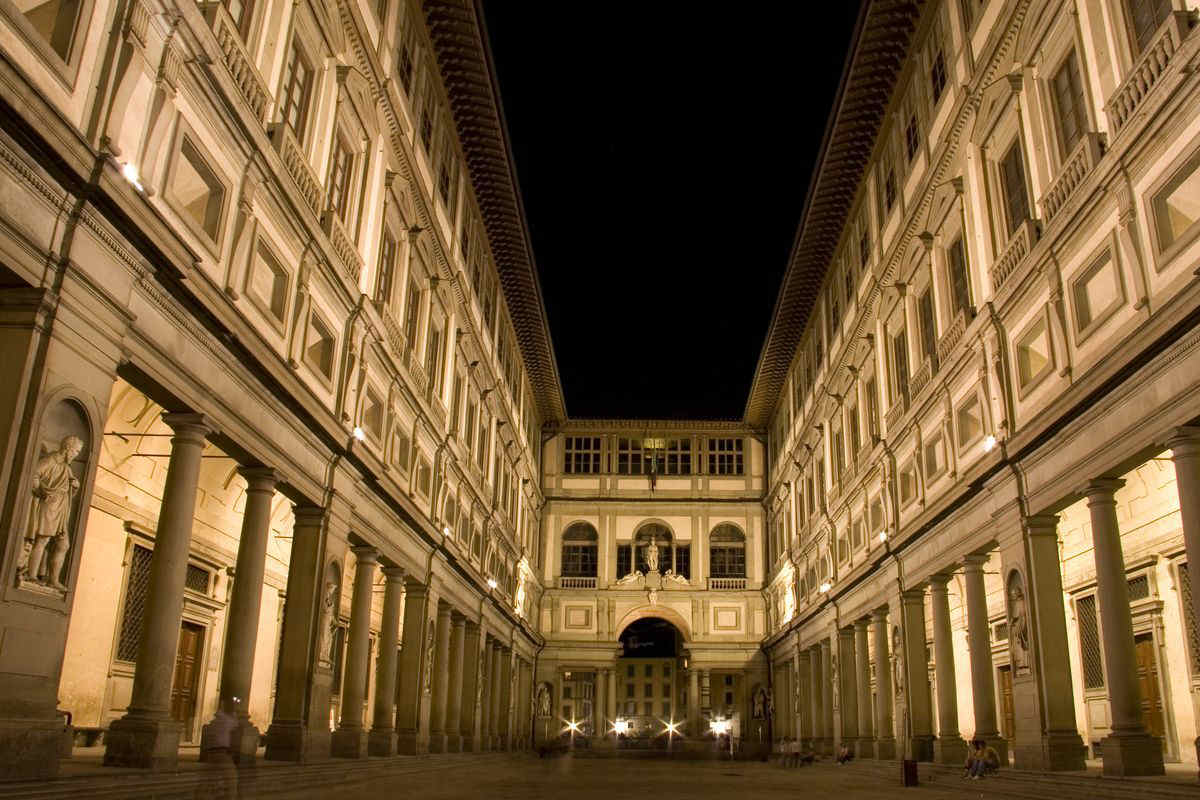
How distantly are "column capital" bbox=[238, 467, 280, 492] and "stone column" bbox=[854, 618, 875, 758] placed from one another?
24316 mm

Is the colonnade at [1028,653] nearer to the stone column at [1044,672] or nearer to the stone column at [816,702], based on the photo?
the stone column at [1044,672]

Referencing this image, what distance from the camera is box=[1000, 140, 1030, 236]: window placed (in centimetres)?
2205

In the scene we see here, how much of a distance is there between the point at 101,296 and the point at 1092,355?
16142 mm

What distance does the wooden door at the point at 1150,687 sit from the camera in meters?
24.8

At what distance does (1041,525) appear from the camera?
20859 millimetres

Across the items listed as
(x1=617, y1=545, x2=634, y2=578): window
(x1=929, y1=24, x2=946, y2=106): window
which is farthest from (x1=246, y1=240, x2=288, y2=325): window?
(x1=617, y1=545, x2=634, y2=578): window

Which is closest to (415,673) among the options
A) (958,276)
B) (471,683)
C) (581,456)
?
(471,683)

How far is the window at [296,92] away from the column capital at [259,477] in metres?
6.53

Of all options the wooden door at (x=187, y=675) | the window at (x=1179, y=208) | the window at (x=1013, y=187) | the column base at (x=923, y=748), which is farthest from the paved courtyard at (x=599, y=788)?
the window at (x=1013, y=187)

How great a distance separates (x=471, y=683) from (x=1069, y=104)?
29.4 metres

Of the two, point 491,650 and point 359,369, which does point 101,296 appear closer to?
point 359,369

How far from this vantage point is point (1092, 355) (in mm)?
18062

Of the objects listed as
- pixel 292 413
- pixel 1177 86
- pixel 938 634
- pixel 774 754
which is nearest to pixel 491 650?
pixel 774 754

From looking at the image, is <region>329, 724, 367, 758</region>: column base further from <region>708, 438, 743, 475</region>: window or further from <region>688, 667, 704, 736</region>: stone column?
<region>708, 438, 743, 475</region>: window
